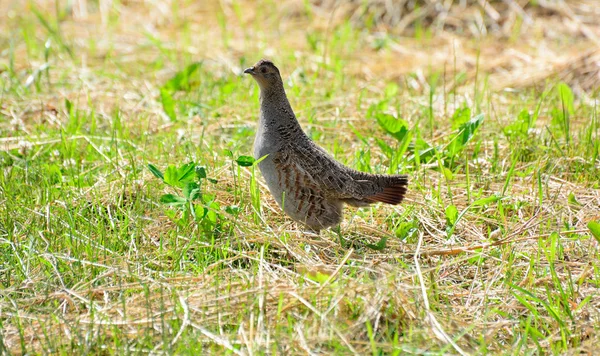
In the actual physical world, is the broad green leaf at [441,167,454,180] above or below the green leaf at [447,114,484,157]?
below

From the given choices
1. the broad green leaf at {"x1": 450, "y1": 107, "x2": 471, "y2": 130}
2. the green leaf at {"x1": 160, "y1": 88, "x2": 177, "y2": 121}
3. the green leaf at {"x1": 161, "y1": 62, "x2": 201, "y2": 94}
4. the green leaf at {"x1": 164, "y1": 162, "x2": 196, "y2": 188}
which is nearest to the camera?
the green leaf at {"x1": 164, "y1": 162, "x2": 196, "y2": 188}

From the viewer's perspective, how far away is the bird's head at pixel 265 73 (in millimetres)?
4273

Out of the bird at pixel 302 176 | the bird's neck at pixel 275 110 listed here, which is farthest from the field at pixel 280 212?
the bird's neck at pixel 275 110

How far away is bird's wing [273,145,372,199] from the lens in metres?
4.14

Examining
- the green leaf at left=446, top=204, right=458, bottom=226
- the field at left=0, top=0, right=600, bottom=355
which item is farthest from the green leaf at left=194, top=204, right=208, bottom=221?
the green leaf at left=446, top=204, right=458, bottom=226

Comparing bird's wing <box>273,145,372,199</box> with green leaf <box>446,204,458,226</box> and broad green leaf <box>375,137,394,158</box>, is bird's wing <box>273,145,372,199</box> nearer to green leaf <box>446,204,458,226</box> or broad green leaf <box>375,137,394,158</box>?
green leaf <box>446,204,458,226</box>

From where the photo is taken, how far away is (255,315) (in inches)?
130

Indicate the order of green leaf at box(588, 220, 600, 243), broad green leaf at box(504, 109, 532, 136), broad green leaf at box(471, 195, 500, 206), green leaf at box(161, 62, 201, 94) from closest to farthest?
green leaf at box(588, 220, 600, 243) < broad green leaf at box(471, 195, 500, 206) < broad green leaf at box(504, 109, 532, 136) < green leaf at box(161, 62, 201, 94)

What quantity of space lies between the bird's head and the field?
449mm

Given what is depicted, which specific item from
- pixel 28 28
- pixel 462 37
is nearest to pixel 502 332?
pixel 462 37

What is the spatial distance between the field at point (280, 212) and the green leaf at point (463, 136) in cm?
1

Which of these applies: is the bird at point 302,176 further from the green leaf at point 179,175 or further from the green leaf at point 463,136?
the green leaf at point 463,136

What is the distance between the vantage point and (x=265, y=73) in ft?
14.1

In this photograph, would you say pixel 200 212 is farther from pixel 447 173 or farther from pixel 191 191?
pixel 447 173
